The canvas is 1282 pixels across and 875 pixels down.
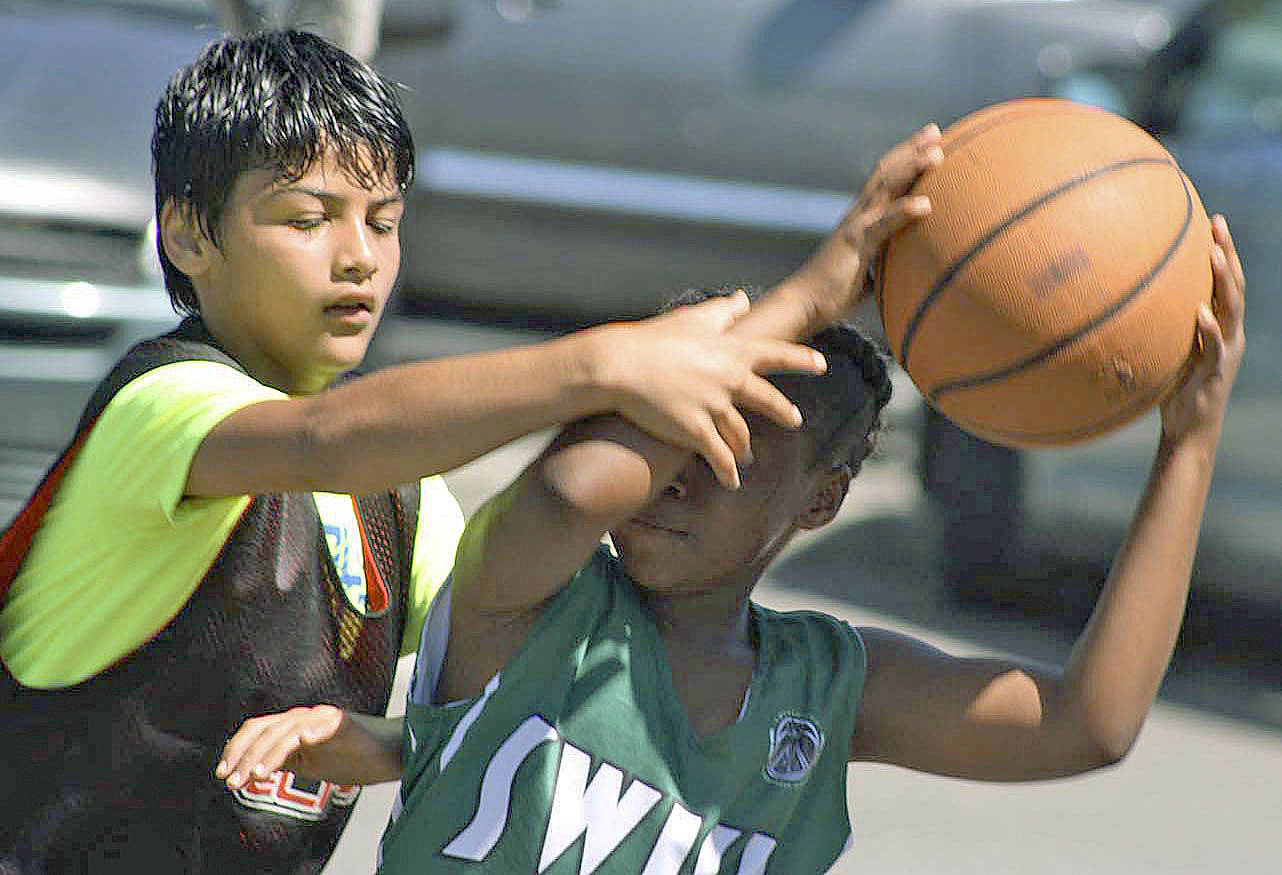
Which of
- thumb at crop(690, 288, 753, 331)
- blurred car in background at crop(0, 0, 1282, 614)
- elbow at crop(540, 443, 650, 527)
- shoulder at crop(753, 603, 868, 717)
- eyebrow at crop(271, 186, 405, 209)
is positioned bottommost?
shoulder at crop(753, 603, 868, 717)

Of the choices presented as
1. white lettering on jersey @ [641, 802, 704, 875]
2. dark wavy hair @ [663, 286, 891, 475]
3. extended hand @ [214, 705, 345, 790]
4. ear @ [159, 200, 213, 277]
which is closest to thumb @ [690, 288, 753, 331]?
dark wavy hair @ [663, 286, 891, 475]

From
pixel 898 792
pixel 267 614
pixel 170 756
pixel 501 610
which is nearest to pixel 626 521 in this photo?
pixel 501 610

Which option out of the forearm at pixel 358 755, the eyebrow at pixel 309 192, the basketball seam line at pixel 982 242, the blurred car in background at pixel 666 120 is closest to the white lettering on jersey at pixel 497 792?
the forearm at pixel 358 755

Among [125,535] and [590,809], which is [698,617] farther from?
[125,535]

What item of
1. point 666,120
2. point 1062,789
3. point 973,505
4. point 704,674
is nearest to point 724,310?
point 704,674

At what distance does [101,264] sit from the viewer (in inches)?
210

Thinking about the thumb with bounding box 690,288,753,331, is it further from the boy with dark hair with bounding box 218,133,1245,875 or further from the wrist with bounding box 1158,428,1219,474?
the wrist with bounding box 1158,428,1219,474

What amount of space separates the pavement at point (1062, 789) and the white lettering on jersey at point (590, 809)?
2172mm

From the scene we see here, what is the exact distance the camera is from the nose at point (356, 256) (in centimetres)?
238

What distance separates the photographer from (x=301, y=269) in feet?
7.77

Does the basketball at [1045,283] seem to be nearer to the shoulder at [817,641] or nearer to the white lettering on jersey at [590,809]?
the shoulder at [817,641]

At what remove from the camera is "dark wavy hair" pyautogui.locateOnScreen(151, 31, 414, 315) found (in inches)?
94.7

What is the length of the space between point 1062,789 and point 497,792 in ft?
10.1

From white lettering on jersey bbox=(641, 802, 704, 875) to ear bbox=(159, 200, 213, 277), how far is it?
2.95 feet
